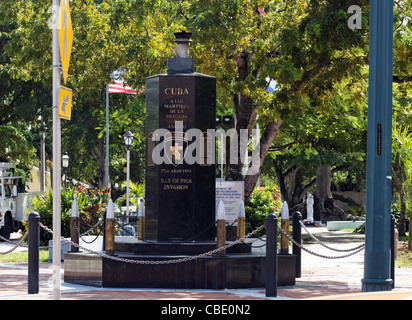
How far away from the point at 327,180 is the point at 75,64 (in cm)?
2589

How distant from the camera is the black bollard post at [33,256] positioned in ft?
42.7

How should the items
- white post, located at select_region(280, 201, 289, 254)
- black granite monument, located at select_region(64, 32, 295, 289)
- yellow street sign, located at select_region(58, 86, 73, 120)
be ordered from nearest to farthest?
yellow street sign, located at select_region(58, 86, 73, 120), black granite monument, located at select_region(64, 32, 295, 289), white post, located at select_region(280, 201, 289, 254)

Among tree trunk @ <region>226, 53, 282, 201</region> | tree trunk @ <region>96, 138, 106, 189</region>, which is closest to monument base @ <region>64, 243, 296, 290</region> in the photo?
tree trunk @ <region>226, 53, 282, 201</region>

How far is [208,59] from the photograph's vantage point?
22547mm

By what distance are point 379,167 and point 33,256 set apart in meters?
5.75

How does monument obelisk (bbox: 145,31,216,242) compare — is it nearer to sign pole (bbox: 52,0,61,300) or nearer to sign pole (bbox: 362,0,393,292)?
sign pole (bbox: 362,0,393,292)

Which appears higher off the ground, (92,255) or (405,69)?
(405,69)

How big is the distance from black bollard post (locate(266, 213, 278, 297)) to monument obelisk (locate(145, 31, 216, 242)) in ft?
7.81

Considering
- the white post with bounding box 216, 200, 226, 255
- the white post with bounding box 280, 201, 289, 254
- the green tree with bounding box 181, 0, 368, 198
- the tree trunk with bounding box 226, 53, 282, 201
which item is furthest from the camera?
the tree trunk with bounding box 226, 53, 282, 201

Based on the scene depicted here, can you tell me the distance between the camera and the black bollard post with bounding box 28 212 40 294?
42.7 feet

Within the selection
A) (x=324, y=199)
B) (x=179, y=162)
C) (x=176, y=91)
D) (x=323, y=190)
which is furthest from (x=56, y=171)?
(x=323, y=190)

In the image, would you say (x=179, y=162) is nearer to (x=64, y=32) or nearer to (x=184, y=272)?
(x=184, y=272)

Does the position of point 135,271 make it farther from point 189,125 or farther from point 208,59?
point 208,59
